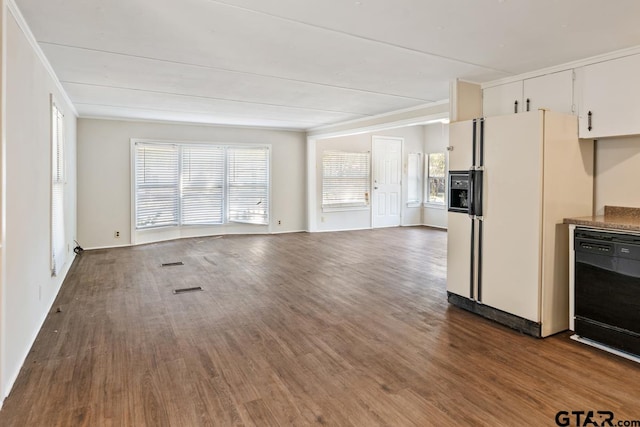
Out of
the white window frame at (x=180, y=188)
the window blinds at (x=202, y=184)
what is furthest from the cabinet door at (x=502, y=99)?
the window blinds at (x=202, y=184)

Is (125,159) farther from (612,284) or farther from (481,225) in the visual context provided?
(612,284)

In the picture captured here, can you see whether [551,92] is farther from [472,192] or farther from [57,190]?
[57,190]

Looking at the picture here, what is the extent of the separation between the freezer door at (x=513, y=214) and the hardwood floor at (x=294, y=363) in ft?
1.13

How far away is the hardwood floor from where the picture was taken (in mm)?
2197

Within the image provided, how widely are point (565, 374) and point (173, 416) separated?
2459mm

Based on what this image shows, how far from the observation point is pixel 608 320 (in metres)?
2.93

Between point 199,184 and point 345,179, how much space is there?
3.45 meters

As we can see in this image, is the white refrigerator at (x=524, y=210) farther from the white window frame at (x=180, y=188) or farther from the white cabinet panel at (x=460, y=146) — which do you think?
the white window frame at (x=180, y=188)

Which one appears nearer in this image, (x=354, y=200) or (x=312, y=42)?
(x=312, y=42)

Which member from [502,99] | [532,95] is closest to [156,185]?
[502,99]

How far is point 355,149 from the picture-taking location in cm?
973

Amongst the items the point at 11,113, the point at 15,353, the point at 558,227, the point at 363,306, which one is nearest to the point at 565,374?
the point at 558,227

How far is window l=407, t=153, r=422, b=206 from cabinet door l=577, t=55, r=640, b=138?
7.07 m

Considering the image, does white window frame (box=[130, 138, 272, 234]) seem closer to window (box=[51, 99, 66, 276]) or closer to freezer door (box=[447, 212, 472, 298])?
window (box=[51, 99, 66, 276])
